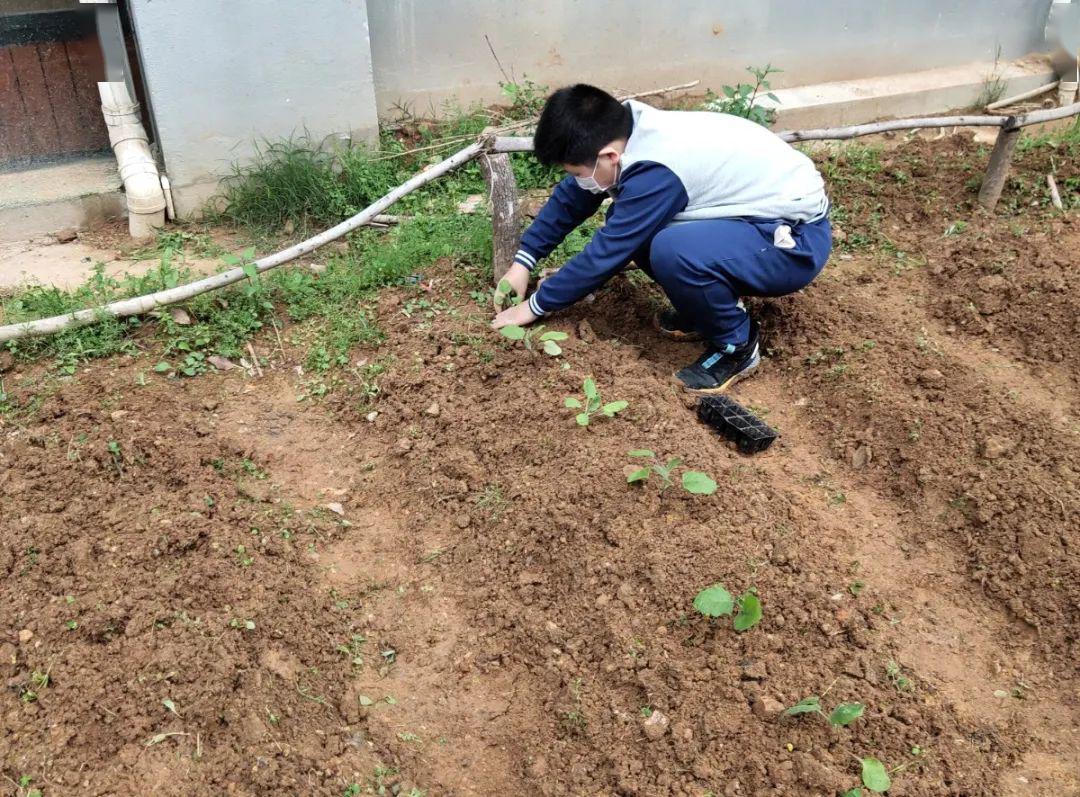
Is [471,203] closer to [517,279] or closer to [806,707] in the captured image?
[517,279]

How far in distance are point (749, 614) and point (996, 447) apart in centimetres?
136

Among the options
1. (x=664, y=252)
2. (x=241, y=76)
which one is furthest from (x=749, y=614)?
(x=241, y=76)

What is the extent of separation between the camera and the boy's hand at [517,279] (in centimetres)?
385

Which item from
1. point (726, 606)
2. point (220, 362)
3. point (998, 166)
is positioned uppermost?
point (998, 166)

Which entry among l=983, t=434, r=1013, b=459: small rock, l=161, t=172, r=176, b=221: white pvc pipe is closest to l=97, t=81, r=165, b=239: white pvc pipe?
l=161, t=172, r=176, b=221: white pvc pipe

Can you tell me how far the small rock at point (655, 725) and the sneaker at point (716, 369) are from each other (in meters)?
1.53

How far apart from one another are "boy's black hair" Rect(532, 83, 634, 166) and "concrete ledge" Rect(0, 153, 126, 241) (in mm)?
2870

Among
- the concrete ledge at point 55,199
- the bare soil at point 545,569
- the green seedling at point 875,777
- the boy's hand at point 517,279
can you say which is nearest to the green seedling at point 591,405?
the bare soil at point 545,569

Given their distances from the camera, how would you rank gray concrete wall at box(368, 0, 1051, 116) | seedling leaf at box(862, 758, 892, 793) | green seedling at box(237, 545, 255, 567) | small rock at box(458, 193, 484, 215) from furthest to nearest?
gray concrete wall at box(368, 0, 1051, 116) → small rock at box(458, 193, 484, 215) → green seedling at box(237, 545, 255, 567) → seedling leaf at box(862, 758, 892, 793)

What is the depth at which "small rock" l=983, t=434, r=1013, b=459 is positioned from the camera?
3.33 meters

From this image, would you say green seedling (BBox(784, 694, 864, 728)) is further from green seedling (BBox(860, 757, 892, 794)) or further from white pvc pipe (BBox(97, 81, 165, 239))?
white pvc pipe (BBox(97, 81, 165, 239))

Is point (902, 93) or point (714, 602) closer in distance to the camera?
point (714, 602)

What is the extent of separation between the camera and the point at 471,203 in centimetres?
514

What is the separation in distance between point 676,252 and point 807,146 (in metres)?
2.70
